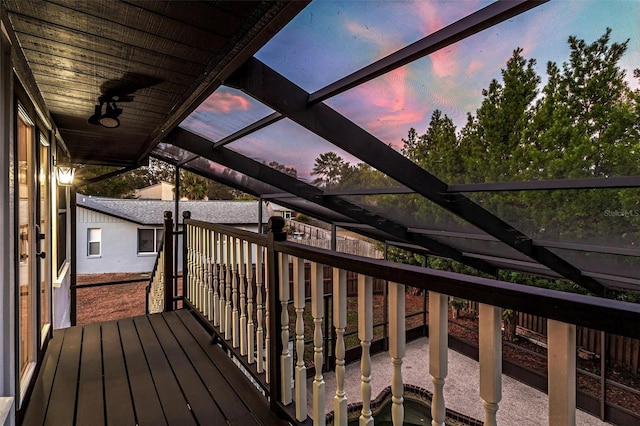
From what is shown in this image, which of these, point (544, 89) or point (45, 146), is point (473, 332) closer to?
point (544, 89)

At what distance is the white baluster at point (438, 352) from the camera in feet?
3.29

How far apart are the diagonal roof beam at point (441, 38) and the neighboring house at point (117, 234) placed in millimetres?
10416

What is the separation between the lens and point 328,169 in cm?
419

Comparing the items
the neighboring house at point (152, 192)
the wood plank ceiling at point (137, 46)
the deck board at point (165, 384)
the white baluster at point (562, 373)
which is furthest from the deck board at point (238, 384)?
the neighboring house at point (152, 192)

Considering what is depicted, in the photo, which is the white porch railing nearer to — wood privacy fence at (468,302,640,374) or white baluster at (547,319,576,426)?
white baluster at (547,319,576,426)

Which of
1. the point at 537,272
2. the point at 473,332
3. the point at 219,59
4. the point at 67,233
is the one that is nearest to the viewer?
the point at 219,59

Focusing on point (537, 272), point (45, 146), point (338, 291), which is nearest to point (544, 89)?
point (338, 291)

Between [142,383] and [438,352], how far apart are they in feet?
6.71

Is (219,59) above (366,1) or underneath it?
underneath

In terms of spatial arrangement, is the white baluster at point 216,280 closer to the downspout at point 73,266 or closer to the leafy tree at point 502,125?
the leafy tree at point 502,125

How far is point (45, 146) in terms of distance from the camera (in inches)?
120

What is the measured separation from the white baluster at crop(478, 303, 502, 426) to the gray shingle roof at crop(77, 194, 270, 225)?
11056mm

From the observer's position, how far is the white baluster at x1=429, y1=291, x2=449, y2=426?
1.00m

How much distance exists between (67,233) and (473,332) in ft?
26.6
